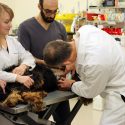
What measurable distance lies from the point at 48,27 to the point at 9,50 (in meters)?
0.59

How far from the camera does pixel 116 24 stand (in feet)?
15.4

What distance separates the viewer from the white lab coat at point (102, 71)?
185cm

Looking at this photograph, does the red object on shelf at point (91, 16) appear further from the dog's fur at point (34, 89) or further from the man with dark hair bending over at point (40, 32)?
the dog's fur at point (34, 89)

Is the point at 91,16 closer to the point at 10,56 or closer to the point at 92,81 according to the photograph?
the point at 10,56

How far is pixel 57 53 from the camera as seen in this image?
1813mm

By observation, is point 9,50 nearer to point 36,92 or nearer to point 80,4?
point 36,92

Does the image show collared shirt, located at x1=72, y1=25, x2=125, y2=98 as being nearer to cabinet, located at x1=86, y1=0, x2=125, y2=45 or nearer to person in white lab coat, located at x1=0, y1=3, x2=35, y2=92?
person in white lab coat, located at x1=0, y1=3, x2=35, y2=92

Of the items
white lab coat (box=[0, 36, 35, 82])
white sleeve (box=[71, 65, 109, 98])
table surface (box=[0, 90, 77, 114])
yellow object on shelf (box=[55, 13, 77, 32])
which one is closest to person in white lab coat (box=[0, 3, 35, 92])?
white lab coat (box=[0, 36, 35, 82])

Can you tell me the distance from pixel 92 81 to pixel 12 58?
0.62m

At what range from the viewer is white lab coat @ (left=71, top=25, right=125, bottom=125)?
6.06 feet


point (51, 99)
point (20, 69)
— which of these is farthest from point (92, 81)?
point (20, 69)

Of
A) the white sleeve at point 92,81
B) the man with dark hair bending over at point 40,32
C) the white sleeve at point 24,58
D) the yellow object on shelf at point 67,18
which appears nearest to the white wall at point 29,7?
the yellow object on shelf at point 67,18

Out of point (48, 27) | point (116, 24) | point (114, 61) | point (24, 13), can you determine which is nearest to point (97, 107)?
point (116, 24)

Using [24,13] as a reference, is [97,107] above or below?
below
